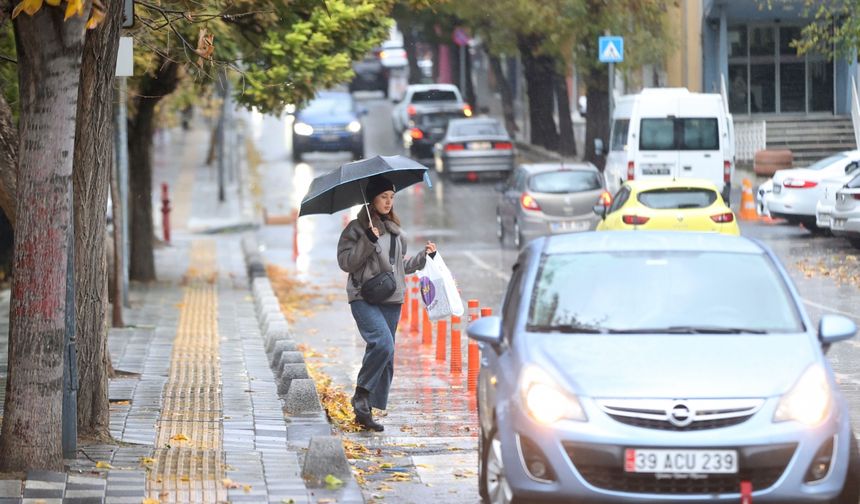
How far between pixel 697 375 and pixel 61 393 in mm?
3470

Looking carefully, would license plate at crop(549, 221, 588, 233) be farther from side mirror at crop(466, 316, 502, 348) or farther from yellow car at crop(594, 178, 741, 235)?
side mirror at crop(466, 316, 502, 348)

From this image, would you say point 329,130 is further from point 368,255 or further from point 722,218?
point 368,255

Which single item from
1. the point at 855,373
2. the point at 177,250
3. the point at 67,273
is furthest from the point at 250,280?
the point at 67,273

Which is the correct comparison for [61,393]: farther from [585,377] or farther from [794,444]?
A: [794,444]

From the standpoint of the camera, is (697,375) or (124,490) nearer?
(697,375)

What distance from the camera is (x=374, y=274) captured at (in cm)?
1070

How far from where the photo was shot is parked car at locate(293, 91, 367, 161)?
4503 cm

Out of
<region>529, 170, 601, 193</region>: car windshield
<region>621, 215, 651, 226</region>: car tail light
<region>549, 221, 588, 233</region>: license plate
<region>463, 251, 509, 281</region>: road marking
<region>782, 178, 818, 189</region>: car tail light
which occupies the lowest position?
<region>463, 251, 509, 281</region>: road marking

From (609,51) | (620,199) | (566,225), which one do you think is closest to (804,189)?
(566,225)

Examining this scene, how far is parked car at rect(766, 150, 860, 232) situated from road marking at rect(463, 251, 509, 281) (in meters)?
5.52

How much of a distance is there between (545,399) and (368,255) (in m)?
3.75

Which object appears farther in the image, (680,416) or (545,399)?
(545,399)

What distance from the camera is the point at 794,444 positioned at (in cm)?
686

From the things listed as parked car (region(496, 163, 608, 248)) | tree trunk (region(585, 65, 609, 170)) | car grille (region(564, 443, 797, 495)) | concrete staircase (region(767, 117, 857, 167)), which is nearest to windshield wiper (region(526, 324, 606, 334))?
car grille (region(564, 443, 797, 495))
